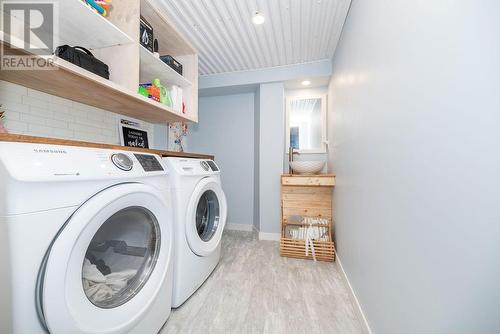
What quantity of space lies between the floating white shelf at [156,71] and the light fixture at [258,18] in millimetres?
806

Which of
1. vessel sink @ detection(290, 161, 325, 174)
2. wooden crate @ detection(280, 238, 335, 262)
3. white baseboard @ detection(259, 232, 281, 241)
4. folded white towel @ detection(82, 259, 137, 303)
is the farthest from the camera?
white baseboard @ detection(259, 232, 281, 241)

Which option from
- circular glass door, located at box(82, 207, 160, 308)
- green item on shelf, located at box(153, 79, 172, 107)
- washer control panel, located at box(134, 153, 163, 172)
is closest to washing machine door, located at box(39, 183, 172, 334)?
circular glass door, located at box(82, 207, 160, 308)

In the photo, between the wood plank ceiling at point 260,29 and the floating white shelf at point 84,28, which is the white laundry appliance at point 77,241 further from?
the wood plank ceiling at point 260,29

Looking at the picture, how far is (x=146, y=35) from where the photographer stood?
53.7 inches

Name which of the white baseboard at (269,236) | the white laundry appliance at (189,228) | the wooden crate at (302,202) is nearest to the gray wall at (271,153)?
the white baseboard at (269,236)

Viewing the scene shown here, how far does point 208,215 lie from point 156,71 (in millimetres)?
1346

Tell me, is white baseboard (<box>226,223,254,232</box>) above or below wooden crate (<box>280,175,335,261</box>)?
below

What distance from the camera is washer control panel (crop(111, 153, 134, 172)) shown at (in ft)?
2.62

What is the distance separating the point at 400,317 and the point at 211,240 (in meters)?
1.19

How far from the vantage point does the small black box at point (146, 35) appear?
1333 mm

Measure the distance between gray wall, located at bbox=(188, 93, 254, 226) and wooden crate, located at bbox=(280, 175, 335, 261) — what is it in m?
0.71

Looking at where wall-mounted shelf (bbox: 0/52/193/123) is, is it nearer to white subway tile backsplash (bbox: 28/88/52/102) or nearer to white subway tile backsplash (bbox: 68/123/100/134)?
white subway tile backsplash (bbox: 28/88/52/102)

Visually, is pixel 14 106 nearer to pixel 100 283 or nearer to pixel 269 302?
pixel 100 283

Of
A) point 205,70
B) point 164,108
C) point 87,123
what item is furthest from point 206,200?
point 205,70
